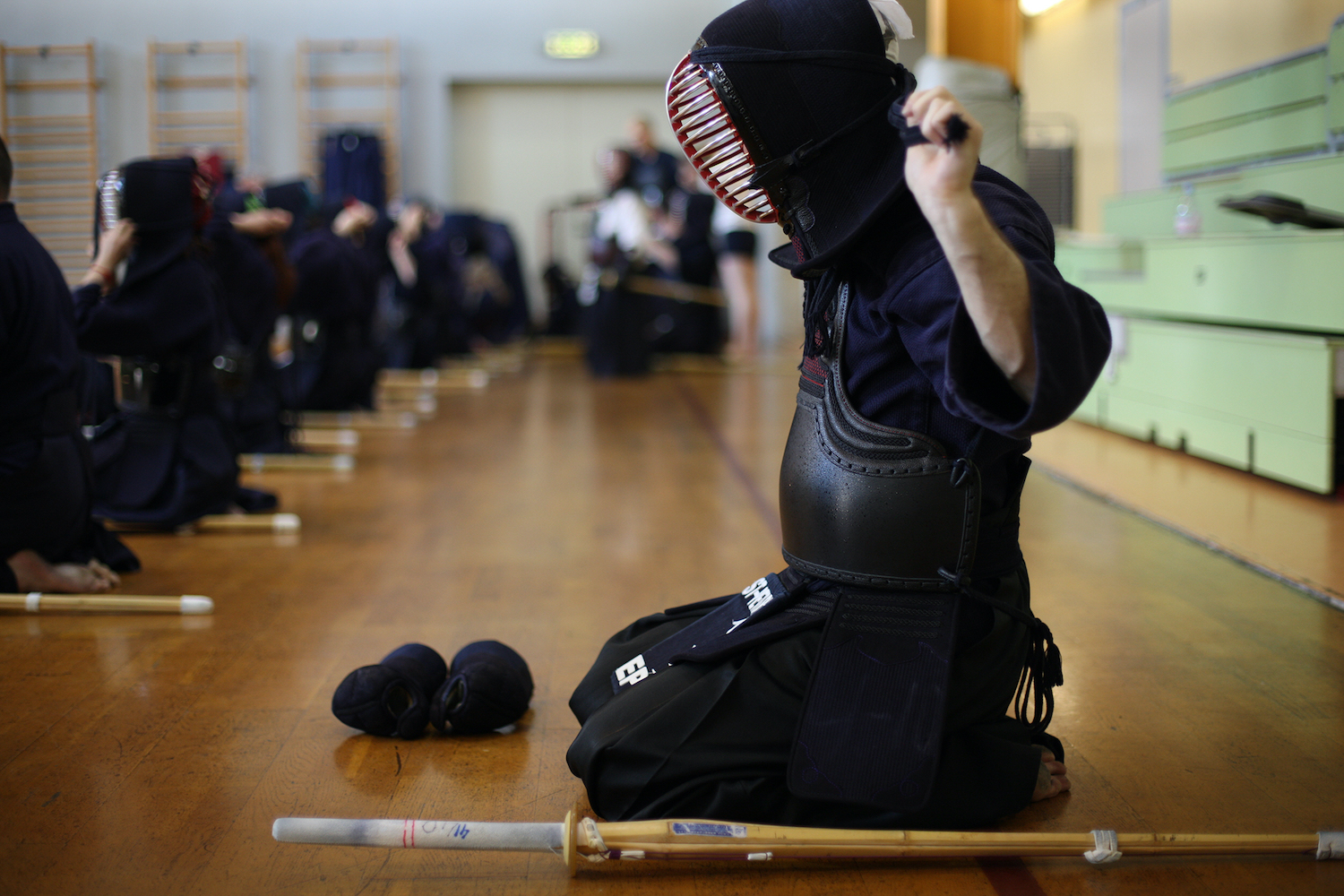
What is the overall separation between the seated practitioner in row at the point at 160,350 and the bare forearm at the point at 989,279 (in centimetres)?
270

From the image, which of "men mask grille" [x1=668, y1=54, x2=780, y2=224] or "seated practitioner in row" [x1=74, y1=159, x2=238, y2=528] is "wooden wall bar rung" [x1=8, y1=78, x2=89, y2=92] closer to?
"seated practitioner in row" [x1=74, y1=159, x2=238, y2=528]

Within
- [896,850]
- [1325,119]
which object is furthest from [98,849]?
[1325,119]

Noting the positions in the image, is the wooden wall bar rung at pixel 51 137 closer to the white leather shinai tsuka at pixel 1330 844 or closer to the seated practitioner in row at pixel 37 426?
the seated practitioner in row at pixel 37 426

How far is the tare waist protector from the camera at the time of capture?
1.42 m

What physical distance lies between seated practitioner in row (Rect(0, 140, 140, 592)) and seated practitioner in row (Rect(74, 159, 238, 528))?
Result: 0.49m

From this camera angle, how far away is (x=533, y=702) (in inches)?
81.2

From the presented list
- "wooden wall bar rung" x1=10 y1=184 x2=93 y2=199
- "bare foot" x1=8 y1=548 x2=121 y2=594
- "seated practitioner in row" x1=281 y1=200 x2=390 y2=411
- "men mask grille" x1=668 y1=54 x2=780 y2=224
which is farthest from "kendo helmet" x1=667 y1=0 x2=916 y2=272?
"wooden wall bar rung" x1=10 y1=184 x2=93 y2=199

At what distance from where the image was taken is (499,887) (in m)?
1.41

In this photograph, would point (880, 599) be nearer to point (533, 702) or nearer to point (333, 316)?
point (533, 702)

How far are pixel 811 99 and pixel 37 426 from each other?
208cm

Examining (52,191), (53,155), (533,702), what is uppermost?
(53,155)

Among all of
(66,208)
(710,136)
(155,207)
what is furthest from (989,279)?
(66,208)

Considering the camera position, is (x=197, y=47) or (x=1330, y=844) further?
(x=197, y=47)

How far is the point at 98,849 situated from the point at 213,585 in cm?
146
